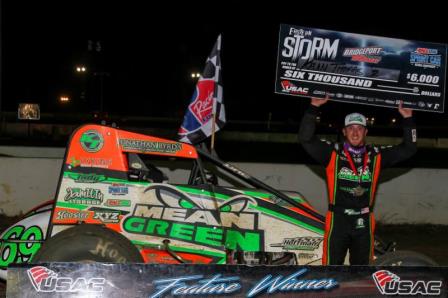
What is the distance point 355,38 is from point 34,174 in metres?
6.01

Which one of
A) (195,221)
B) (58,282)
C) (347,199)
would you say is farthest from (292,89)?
(58,282)

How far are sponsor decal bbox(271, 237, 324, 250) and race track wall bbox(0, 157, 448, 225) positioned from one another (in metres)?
4.55

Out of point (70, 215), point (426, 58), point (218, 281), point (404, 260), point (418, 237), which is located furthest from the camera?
point (418, 237)

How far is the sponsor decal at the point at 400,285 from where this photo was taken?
3512mm

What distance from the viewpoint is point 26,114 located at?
2433 cm

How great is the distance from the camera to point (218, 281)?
3371mm

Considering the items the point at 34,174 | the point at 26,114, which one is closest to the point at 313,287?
the point at 34,174

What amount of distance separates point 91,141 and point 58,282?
113 centimetres

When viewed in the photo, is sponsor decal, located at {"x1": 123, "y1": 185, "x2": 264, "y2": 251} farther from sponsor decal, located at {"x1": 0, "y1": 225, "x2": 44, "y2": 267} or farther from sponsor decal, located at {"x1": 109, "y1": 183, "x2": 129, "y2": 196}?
sponsor decal, located at {"x1": 0, "y1": 225, "x2": 44, "y2": 267}

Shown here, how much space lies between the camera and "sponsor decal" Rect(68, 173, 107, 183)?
13.0ft

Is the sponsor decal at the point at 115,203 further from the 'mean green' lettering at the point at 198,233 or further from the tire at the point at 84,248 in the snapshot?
the tire at the point at 84,248

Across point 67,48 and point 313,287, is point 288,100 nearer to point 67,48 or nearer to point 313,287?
point 67,48

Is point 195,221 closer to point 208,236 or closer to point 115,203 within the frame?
point 208,236

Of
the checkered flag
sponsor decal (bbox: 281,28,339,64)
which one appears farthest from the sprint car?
the checkered flag
